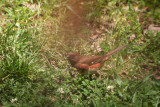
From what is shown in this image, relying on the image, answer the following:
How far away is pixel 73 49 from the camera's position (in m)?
5.11

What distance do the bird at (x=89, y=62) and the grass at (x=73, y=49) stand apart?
0.16 m

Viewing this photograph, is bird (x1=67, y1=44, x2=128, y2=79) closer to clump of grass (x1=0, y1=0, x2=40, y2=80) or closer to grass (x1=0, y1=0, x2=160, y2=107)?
grass (x1=0, y1=0, x2=160, y2=107)

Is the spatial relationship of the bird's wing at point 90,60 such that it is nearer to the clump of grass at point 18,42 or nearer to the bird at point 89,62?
the bird at point 89,62

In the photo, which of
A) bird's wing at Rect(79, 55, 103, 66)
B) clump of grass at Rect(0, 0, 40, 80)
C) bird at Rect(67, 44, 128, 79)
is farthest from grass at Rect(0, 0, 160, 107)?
bird's wing at Rect(79, 55, 103, 66)

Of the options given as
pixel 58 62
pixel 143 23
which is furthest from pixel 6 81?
pixel 143 23

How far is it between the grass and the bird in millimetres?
157

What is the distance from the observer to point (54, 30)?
5.47 m

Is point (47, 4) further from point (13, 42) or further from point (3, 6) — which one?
point (13, 42)

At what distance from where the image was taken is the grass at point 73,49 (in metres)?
4.00

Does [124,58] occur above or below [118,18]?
below

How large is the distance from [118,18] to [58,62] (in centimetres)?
185

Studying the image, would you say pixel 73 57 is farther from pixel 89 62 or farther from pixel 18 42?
pixel 18 42

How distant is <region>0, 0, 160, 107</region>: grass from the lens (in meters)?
4.00

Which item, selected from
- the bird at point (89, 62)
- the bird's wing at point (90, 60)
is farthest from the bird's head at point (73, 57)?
the bird's wing at point (90, 60)
